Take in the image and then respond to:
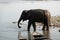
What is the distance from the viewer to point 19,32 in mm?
1643

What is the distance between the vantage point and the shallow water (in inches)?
63.0

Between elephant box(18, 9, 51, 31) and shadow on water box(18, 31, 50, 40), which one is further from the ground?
elephant box(18, 9, 51, 31)

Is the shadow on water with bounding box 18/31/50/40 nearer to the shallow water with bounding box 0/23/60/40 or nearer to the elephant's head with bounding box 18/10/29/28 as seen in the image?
the shallow water with bounding box 0/23/60/40

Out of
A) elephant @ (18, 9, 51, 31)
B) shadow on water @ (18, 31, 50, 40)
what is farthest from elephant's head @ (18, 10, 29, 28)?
shadow on water @ (18, 31, 50, 40)

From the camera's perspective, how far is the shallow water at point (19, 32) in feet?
5.25

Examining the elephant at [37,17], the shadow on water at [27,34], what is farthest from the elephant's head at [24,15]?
the shadow on water at [27,34]

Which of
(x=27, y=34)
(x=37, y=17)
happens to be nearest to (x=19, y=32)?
(x=27, y=34)

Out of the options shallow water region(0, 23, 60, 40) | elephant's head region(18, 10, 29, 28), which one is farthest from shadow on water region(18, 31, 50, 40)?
elephant's head region(18, 10, 29, 28)

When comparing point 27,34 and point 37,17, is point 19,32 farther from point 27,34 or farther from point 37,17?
point 37,17

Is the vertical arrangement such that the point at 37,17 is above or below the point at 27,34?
above

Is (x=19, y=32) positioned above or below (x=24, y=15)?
below

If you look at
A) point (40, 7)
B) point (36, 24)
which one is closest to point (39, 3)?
point (40, 7)

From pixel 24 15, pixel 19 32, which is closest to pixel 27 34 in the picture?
pixel 19 32

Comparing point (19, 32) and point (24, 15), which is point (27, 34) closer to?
point (19, 32)
